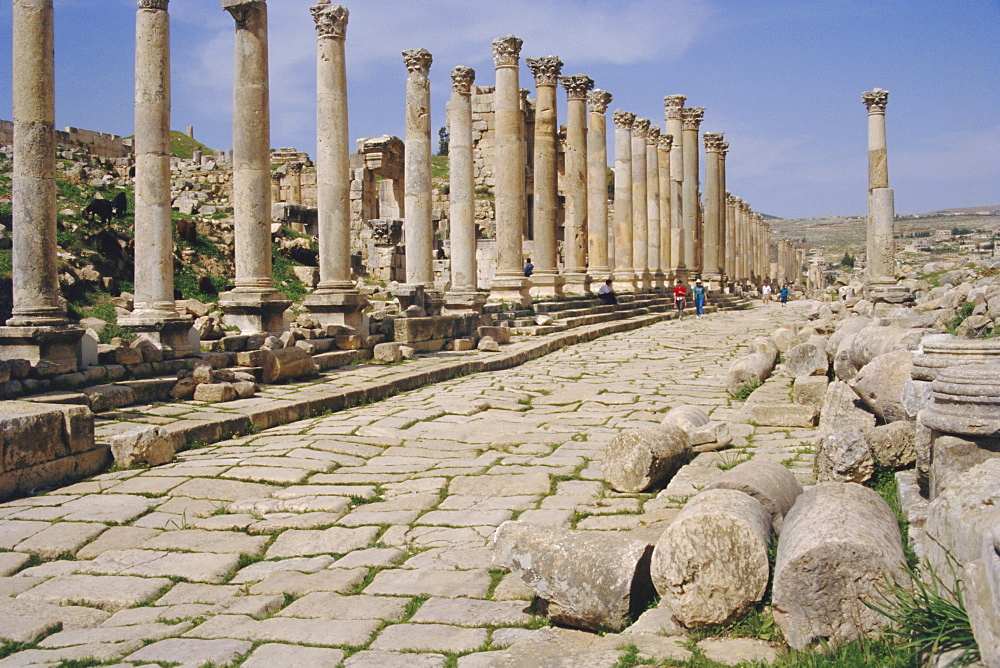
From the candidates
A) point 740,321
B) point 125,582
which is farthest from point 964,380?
point 740,321

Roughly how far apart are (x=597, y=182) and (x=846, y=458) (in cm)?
2262

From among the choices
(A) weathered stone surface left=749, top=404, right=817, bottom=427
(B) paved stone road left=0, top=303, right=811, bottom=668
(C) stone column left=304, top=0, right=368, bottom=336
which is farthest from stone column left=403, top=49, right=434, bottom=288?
(A) weathered stone surface left=749, top=404, right=817, bottom=427

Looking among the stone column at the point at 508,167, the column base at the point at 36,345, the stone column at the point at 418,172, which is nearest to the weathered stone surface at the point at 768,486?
the column base at the point at 36,345

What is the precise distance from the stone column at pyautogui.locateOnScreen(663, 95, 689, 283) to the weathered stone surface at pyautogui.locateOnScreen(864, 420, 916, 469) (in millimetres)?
28879

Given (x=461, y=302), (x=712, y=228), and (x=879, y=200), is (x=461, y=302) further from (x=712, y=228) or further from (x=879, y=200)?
(x=712, y=228)

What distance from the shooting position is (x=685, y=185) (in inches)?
1353

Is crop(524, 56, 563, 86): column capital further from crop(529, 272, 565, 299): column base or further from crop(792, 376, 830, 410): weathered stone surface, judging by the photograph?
crop(792, 376, 830, 410): weathered stone surface

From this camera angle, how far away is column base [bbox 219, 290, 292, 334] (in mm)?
12766

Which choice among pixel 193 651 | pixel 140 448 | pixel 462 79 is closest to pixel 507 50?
pixel 462 79

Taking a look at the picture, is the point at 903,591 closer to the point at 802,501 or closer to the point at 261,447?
the point at 802,501

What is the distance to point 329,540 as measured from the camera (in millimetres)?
5266

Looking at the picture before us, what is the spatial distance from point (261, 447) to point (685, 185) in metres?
28.9

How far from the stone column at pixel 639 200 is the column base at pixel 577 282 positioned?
19.6 feet

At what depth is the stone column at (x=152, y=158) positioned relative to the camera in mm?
11281
